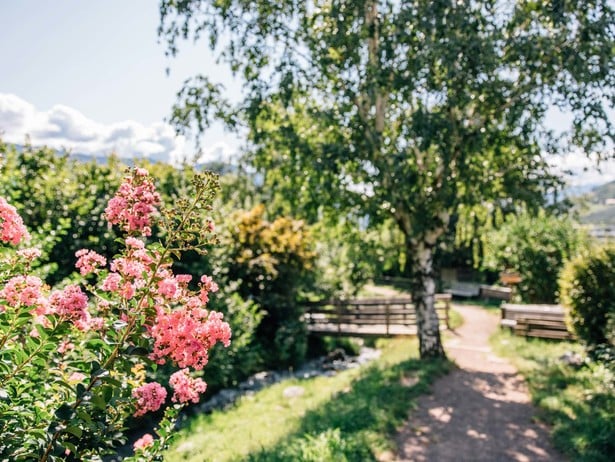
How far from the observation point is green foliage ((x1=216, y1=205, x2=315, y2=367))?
14852 millimetres

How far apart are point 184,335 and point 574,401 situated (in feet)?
26.7

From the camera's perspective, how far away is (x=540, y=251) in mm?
20641

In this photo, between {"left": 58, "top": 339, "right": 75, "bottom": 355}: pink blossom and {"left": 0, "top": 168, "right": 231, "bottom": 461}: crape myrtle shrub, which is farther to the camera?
{"left": 58, "top": 339, "right": 75, "bottom": 355}: pink blossom

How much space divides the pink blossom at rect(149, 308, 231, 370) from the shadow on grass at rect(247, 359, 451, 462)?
4135 millimetres

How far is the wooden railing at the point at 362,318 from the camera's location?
1655 centimetres

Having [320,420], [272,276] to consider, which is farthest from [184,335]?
[272,276]

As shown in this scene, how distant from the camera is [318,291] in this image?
724 inches

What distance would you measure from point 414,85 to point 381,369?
623cm

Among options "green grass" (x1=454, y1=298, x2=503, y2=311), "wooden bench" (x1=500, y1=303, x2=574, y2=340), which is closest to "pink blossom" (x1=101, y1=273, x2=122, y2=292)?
"wooden bench" (x1=500, y1=303, x2=574, y2=340)

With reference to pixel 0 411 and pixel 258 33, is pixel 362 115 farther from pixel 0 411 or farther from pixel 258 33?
pixel 0 411

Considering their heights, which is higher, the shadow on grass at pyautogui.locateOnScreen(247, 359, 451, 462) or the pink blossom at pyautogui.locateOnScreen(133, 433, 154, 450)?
the pink blossom at pyautogui.locateOnScreen(133, 433, 154, 450)

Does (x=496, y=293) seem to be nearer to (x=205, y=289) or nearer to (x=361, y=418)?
(x=361, y=418)

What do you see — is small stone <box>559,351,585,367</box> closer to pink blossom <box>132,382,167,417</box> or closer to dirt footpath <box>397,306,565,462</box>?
dirt footpath <box>397,306,565,462</box>

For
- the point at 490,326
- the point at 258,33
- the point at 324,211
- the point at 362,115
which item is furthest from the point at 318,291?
the point at 258,33
